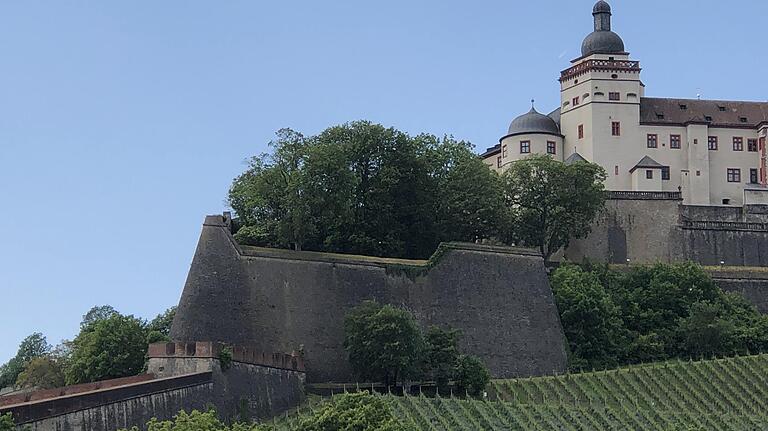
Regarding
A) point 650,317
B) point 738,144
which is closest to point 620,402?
point 650,317

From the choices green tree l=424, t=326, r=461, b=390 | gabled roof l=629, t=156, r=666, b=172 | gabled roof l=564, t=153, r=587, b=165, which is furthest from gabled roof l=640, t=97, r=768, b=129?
green tree l=424, t=326, r=461, b=390

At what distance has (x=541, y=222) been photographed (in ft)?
251

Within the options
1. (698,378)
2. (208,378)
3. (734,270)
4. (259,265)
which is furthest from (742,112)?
(208,378)

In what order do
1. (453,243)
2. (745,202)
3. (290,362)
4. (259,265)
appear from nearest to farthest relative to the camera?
(290,362)
(259,265)
(453,243)
(745,202)

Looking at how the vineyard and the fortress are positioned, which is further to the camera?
the vineyard

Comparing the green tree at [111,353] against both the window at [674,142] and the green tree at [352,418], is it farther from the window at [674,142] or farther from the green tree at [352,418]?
the window at [674,142]

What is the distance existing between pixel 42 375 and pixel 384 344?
68.2ft

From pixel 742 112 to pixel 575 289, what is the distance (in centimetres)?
2334

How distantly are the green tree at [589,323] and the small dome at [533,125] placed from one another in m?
15.8

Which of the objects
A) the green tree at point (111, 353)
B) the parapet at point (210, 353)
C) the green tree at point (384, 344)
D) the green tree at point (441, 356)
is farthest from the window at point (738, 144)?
the green tree at point (111, 353)

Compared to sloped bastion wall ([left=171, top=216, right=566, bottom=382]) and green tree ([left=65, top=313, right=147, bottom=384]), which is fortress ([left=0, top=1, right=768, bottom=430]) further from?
green tree ([left=65, top=313, right=147, bottom=384])

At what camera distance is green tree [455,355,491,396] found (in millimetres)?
61375

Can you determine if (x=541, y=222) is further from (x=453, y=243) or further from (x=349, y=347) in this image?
(x=349, y=347)

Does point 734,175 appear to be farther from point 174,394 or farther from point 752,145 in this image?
point 174,394
